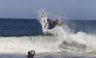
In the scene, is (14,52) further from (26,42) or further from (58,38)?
(58,38)

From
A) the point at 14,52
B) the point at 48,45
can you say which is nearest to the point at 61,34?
the point at 48,45

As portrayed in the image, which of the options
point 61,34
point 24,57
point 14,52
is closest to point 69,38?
point 61,34

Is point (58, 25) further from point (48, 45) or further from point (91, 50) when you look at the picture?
point (91, 50)

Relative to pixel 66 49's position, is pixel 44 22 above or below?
above

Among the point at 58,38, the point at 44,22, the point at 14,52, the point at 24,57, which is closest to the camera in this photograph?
the point at 24,57

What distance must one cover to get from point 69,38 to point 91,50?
3.54m

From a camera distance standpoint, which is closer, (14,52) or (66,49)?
(14,52)

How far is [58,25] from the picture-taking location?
92.0 ft

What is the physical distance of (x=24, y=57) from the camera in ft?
70.5

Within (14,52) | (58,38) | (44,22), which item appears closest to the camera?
(14,52)

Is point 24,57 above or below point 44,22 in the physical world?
below

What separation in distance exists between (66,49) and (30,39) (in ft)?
12.4

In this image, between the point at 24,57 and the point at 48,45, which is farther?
the point at 48,45

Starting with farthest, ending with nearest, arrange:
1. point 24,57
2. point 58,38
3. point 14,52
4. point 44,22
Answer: point 58,38 < point 44,22 < point 14,52 < point 24,57
